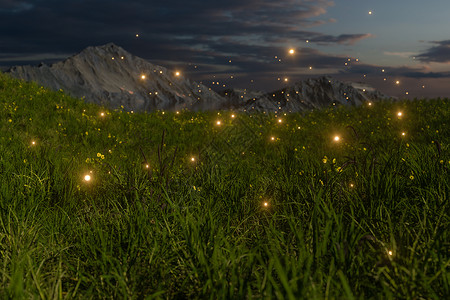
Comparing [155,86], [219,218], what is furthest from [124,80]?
[219,218]

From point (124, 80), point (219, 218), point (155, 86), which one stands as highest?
point (219, 218)

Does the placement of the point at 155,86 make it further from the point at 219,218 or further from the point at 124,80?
the point at 219,218

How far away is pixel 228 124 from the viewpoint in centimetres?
1255

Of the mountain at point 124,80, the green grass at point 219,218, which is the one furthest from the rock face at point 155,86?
the green grass at point 219,218

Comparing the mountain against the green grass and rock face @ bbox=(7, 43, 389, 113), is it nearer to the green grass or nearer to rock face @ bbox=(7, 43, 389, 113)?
rock face @ bbox=(7, 43, 389, 113)

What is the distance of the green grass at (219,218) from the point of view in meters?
2.50

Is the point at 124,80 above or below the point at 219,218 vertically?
below

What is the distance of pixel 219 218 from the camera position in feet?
12.8

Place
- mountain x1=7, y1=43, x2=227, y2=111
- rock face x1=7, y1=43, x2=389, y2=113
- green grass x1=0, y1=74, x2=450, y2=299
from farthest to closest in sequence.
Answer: rock face x1=7, y1=43, x2=389, y2=113, mountain x1=7, y1=43, x2=227, y2=111, green grass x1=0, y1=74, x2=450, y2=299

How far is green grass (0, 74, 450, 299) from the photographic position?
250 centimetres

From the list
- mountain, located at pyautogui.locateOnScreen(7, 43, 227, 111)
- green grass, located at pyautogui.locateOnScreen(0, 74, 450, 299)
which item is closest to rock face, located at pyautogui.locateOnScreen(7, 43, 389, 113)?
mountain, located at pyautogui.locateOnScreen(7, 43, 227, 111)

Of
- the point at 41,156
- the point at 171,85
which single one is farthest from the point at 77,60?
the point at 41,156

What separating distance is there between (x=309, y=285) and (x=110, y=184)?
3.27m

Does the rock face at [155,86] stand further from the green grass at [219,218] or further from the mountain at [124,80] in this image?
the green grass at [219,218]
